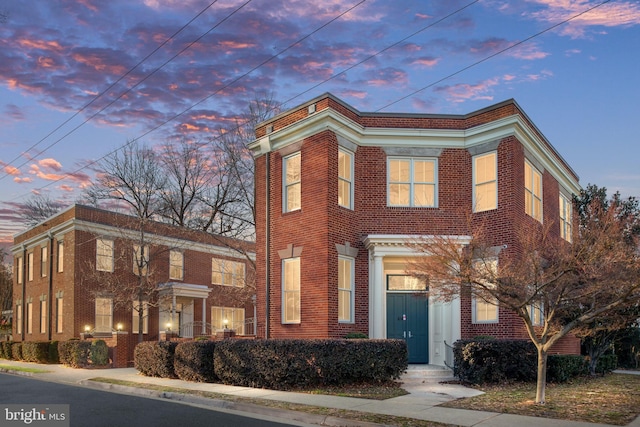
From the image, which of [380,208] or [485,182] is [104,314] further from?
[485,182]

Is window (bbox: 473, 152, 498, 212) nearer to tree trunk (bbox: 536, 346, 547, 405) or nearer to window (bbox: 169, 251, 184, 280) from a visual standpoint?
tree trunk (bbox: 536, 346, 547, 405)

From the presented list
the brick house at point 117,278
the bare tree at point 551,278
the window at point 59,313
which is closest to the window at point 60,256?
the brick house at point 117,278

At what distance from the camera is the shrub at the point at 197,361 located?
1811cm

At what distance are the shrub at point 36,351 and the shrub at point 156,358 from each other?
1183cm

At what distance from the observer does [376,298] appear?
1948 cm

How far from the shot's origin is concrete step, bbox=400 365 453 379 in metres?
17.8

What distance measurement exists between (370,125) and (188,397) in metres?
10.4

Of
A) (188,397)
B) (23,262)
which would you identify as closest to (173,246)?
(23,262)

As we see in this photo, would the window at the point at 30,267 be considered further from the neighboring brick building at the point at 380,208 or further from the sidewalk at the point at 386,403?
the neighboring brick building at the point at 380,208

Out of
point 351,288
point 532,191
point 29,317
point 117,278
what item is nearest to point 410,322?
point 351,288

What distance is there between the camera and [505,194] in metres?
19.2

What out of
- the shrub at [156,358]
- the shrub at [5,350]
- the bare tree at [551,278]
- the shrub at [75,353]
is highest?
the bare tree at [551,278]

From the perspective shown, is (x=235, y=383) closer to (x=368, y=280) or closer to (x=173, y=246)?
(x=368, y=280)

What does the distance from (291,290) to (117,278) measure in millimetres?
15986
